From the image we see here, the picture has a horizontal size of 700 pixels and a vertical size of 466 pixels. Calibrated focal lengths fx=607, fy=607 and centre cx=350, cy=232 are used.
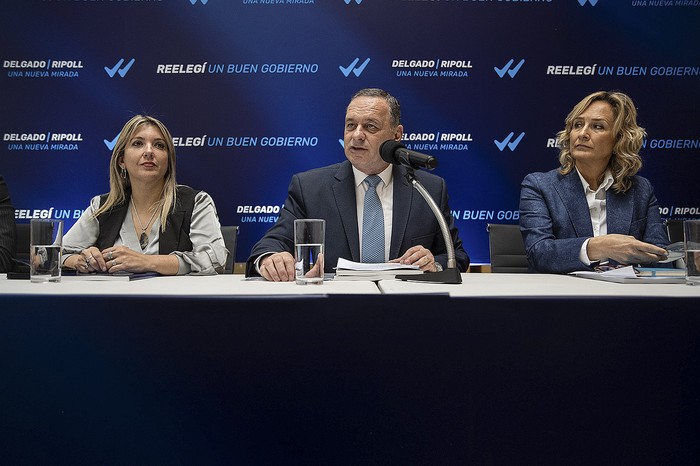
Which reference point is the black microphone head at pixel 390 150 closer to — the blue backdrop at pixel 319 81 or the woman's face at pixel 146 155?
the woman's face at pixel 146 155

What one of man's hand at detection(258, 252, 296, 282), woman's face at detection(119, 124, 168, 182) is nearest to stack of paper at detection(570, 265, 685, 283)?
man's hand at detection(258, 252, 296, 282)

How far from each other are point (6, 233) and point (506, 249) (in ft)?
7.20

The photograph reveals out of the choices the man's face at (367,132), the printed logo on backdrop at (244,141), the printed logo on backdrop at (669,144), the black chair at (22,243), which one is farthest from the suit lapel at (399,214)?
the printed logo on backdrop at (669,144)

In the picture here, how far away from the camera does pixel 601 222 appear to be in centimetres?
252

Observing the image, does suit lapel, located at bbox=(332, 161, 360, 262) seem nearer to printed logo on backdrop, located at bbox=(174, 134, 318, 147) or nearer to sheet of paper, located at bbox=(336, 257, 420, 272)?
sheet of paper, located at bbox=(336, 257, 420, 272)

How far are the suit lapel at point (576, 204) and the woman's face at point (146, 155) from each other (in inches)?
66.1

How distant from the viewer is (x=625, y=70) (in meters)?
3.90

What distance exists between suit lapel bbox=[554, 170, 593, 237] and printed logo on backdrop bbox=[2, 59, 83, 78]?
10.1 feet

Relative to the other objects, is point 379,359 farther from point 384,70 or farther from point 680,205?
point 680,205

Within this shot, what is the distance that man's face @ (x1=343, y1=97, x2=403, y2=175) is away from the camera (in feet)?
8.13

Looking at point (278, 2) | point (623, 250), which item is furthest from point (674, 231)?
point (278, 2)

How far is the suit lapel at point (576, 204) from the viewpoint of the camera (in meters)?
2.46

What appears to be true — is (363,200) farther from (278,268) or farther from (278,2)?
(278,2)

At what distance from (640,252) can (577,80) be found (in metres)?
2.33
